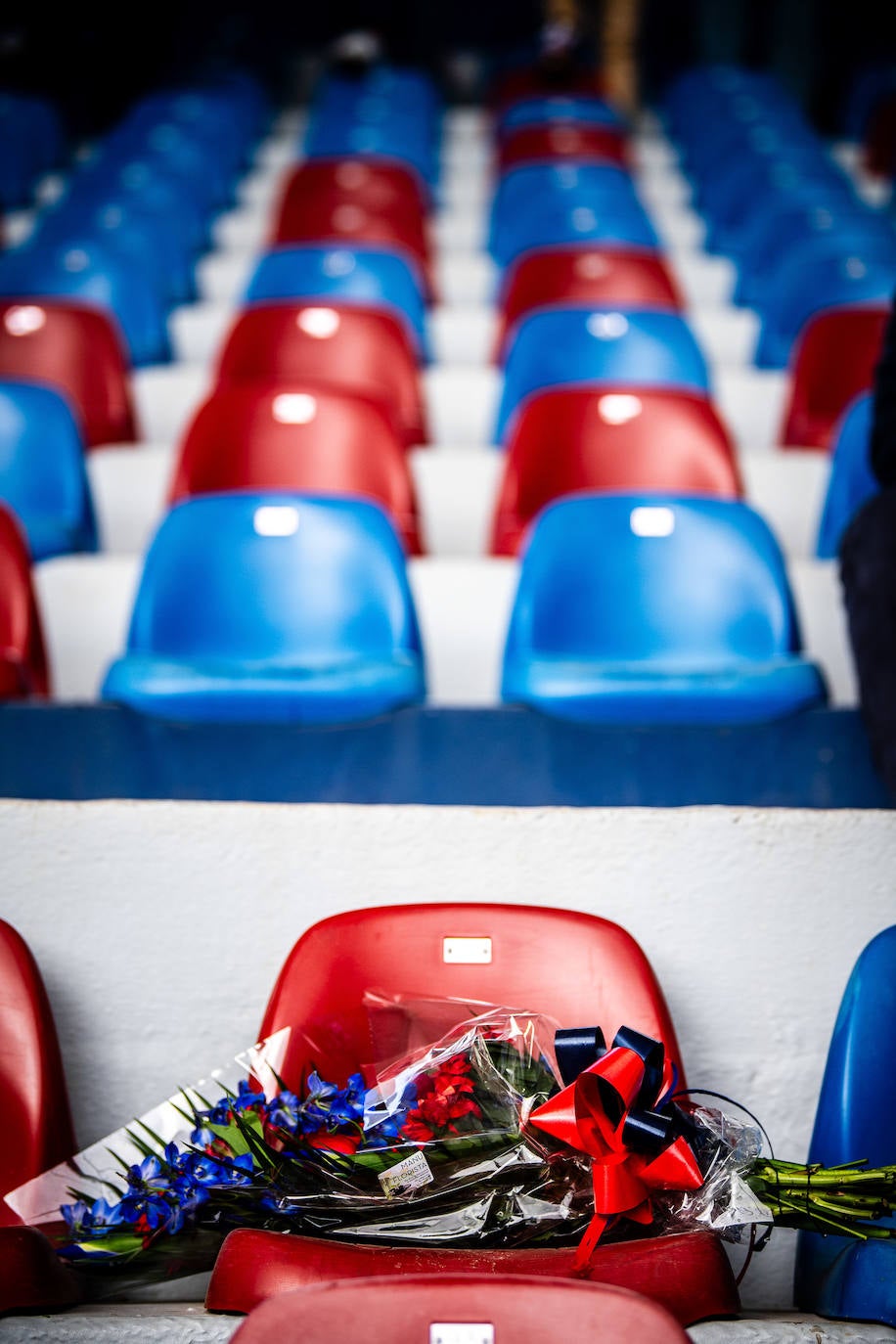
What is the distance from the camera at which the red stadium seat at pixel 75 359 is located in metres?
3.07

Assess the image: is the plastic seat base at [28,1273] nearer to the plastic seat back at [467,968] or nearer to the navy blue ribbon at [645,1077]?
the plastic seat back at [467,968]

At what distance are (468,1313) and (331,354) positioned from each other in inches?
99.5

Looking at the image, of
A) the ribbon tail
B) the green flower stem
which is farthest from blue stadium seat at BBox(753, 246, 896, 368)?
the ribbon tail

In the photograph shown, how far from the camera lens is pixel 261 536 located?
200 centimetres

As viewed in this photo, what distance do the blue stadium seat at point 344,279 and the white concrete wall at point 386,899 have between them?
2350mm

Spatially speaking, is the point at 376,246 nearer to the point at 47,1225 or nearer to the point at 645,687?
the point at 645,687

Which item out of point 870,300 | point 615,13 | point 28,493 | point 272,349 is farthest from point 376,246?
point 615,13

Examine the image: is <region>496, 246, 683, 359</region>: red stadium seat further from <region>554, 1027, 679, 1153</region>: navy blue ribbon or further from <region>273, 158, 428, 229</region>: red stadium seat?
<region>554, 1027, 679, 1153</region>: navy blue ribbon

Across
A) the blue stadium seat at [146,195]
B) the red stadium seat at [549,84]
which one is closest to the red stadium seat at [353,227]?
the blue stadium seat at [146,195]

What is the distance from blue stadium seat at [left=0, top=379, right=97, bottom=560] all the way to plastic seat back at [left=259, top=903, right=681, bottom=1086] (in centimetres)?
157

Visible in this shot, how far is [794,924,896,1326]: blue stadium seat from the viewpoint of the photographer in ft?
3.60

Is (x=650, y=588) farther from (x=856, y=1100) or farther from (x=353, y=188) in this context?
(x=353, y=188)

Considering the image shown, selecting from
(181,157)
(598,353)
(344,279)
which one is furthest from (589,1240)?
(181,157)

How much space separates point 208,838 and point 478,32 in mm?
8960
